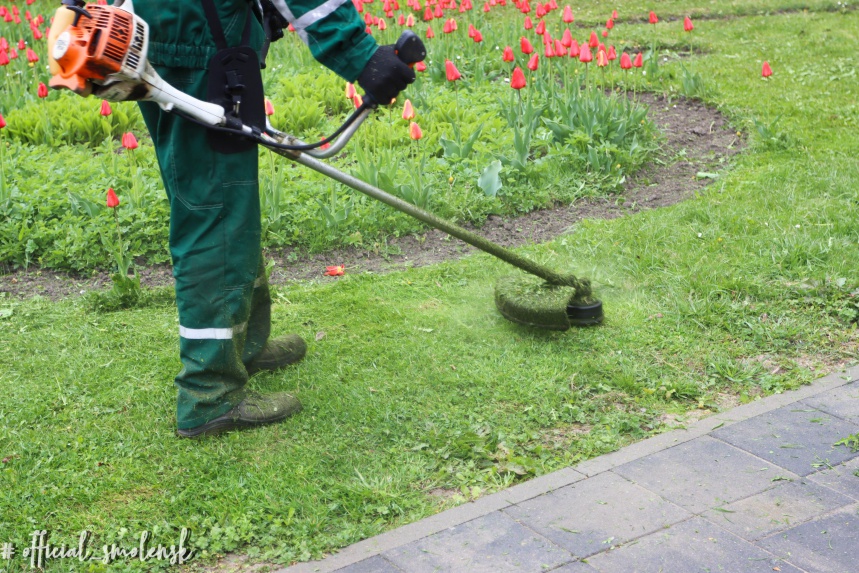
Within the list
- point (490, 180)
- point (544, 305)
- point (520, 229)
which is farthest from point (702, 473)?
point (490, 180)

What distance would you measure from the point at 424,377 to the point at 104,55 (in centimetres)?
177

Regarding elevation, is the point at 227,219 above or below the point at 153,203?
above

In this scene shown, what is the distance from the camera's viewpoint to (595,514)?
288 cm

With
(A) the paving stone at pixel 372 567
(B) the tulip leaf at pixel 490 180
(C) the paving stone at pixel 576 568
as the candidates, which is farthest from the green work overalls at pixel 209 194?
(B) the tulip leaf at pixel 490 180

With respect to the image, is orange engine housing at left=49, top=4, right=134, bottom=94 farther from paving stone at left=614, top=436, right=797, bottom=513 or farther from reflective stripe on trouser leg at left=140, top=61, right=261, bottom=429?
paving stone at left=614, top=436, right=797, bottom=513

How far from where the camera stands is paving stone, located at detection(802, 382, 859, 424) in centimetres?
344

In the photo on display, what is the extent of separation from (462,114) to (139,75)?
4.02 m

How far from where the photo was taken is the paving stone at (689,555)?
260 cm

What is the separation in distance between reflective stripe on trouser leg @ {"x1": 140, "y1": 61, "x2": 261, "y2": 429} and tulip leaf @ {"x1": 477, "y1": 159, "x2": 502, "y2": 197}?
96.1 inches

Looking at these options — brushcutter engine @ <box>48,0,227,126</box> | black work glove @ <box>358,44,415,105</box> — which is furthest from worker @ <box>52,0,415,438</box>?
brushcutter engine @ <box>48,0,227,126</box>

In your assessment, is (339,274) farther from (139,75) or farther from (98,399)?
(139,75)

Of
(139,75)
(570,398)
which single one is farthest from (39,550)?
(570,398)

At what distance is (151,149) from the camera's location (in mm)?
6121

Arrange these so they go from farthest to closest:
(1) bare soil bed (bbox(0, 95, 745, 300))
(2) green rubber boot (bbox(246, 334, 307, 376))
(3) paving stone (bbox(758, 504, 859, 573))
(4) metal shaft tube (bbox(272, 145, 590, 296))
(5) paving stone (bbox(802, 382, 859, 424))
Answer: (1) bare soil bed (bbox(0, 95, 745, 300)), (2) green rubber boot (bbox(246, 334, 307, 376)), (5) paving stone (bbox(802, 382, 859, 424)), (4) metal shaft tube (bbox(272, 145, 590, 296)), (3) paving stone (bbox(758, 504, 859, 573))
